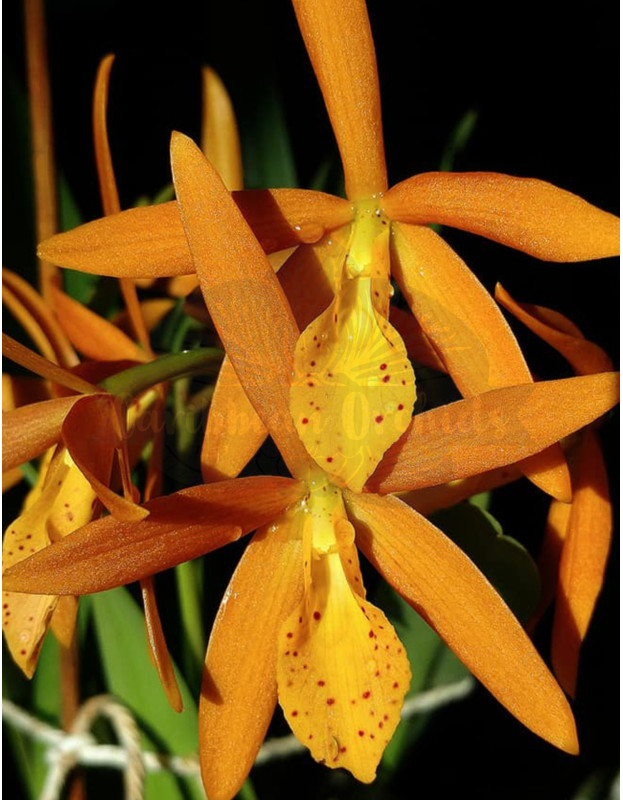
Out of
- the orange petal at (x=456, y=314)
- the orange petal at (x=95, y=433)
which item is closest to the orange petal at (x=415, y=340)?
the orange petal at (x=456, y=314)

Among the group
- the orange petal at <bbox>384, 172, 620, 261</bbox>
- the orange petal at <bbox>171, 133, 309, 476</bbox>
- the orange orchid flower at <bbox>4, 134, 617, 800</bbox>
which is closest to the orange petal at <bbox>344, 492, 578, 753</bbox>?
the orange orchid flower at <bbox>4, 134, 617, 800</bbox>

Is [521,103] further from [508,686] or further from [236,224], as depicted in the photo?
[508,686]

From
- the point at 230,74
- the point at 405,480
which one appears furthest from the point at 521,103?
the point at 405,480

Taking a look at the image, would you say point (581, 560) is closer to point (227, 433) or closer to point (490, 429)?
point (490, 429)

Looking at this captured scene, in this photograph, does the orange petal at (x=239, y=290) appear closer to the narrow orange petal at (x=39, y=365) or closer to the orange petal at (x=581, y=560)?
the narrow orange petal at (x=39, y=365)

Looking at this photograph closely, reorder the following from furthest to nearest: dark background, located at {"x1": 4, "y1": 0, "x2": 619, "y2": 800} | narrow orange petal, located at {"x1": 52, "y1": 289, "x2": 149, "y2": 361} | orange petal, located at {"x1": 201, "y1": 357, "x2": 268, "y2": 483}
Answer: dark background, located at {"x1": 4, "y1": 0, "x2": 619, "y2": 800} → narrow orange petal, located at {"x1": 52, "y1": 289, "x2": 149, "y2": 361} → orange petal, located at {"x1": 201, "y1": 357, "x2": 268, "y2": 483}

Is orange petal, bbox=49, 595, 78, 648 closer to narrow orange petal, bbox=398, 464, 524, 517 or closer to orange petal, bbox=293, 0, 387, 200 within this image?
narrow orange petal, bbox=398, 464, 524, 517
